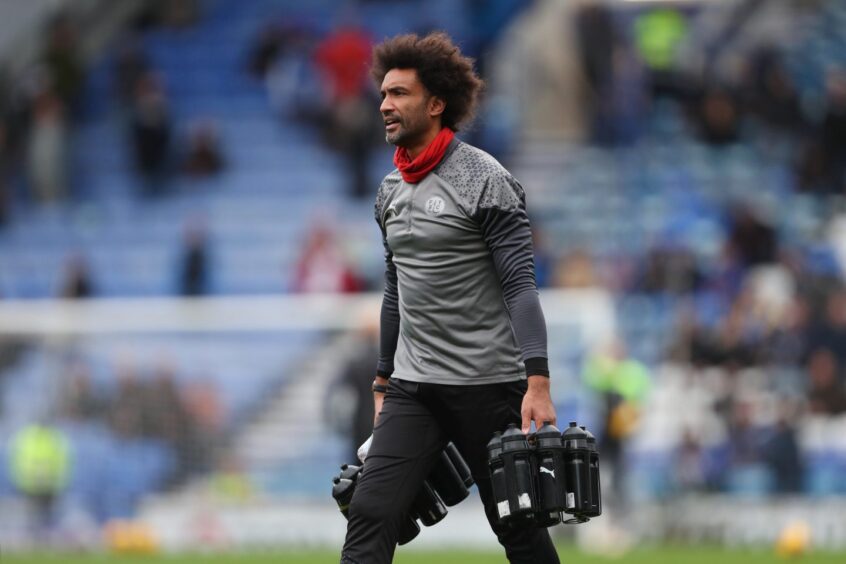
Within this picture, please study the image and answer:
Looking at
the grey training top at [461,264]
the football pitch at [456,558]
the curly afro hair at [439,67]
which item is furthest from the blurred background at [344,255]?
the grey training top at [461,264]

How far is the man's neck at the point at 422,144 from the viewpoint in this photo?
23.2 feet

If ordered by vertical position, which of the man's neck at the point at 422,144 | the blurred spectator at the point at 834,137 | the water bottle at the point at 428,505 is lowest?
the water bottle at the point at 428,505

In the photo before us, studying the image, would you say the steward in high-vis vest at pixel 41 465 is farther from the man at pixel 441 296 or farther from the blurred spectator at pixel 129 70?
the man at pixel 441 296

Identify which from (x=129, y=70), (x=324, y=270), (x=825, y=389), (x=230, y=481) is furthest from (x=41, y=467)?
(x=129, y=70)

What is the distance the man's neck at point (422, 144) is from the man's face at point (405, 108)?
0.02m

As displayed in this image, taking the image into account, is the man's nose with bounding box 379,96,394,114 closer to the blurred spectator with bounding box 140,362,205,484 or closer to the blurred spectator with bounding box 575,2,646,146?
the blurred spectator with bounding box 140,362,205,484

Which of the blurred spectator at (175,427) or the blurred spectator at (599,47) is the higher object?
the blurred spectator at (599,47)

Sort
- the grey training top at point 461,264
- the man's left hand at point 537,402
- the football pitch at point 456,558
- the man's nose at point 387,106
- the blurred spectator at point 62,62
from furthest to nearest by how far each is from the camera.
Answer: the blurred spectator at point 62,62 < the football pitch at point 456,558 < the man's nose at point 387,106 < the grey training top at point 461,264 < the man's left hand at point 537,402

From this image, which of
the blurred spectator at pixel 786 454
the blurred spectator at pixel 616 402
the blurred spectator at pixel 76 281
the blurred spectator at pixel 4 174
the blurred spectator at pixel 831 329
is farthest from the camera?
the blurred spectator at pixel 4 174

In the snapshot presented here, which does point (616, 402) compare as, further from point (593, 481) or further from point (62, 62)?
point (62, 62)

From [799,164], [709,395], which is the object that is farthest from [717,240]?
[709,395]

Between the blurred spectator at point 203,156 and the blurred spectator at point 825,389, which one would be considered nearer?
the blurred spectator at point 825,389

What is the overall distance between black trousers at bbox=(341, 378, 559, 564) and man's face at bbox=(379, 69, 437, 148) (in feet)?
3.30

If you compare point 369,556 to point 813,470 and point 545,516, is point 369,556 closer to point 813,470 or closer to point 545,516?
point 545,516
